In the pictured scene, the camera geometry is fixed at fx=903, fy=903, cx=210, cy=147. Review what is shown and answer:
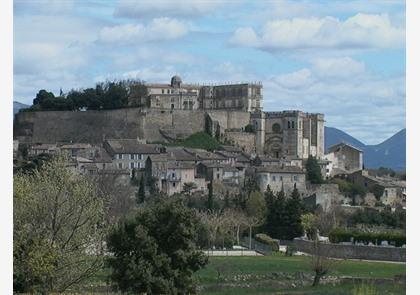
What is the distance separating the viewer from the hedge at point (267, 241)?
4333cm

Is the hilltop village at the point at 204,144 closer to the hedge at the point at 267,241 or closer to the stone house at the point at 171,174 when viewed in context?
the stone house at the point at 171,174

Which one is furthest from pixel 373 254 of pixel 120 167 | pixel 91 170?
pixel 120 167

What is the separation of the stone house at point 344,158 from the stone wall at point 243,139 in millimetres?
6809

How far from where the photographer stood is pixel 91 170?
2432 inches

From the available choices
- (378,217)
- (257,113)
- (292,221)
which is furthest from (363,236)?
(257,113)

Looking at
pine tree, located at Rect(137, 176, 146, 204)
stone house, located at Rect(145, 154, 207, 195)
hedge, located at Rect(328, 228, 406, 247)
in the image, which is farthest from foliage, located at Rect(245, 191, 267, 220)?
stone house, located at Rect(145, 154, 207, 195)

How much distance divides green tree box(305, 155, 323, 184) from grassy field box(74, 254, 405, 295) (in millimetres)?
36008

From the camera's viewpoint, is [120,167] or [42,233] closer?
[42,233]

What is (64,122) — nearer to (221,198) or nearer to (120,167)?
(120,167)

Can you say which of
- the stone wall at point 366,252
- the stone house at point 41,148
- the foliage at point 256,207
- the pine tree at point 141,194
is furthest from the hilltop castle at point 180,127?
the stone wall at point 366,252

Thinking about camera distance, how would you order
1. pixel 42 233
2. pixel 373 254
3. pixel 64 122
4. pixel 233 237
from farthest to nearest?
pixel 64 122 < pixel 233 237 < pixel 373 254 < pixel 42 233

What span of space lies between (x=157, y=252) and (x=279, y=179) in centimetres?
4908

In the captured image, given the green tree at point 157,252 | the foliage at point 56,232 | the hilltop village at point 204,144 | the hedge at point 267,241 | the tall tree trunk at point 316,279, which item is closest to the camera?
the foliage at point 56,232

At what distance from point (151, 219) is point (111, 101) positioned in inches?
2490
